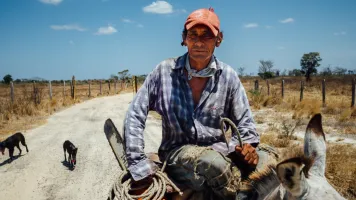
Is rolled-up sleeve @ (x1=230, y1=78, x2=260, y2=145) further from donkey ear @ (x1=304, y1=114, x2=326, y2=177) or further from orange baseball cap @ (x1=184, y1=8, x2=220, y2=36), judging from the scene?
donkey ear @ (x1=304, y1=114, x2=326, y2=177)

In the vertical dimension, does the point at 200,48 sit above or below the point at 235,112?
above

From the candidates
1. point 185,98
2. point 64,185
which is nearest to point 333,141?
point 64,185

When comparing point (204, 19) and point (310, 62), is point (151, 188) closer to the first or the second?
point (204, 19)

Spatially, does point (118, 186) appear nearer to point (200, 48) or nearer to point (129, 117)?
point (129, 117)

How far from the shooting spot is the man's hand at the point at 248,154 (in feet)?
6.59

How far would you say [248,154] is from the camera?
2014 mm

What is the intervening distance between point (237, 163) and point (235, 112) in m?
0.44

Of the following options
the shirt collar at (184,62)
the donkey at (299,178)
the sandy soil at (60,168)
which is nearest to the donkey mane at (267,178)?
the donkey at (299,178)

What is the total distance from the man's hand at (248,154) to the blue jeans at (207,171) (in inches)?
3.2

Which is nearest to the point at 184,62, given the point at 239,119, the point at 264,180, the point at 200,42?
the point at 200,42

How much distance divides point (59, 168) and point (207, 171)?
6240 millimetres

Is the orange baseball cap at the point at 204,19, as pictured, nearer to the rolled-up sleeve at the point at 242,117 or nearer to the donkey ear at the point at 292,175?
the rolled-up sleeve at the point at 242,117

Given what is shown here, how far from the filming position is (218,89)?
2373 millimetres

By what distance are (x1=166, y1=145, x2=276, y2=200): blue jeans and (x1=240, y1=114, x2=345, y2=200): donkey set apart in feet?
0.37
